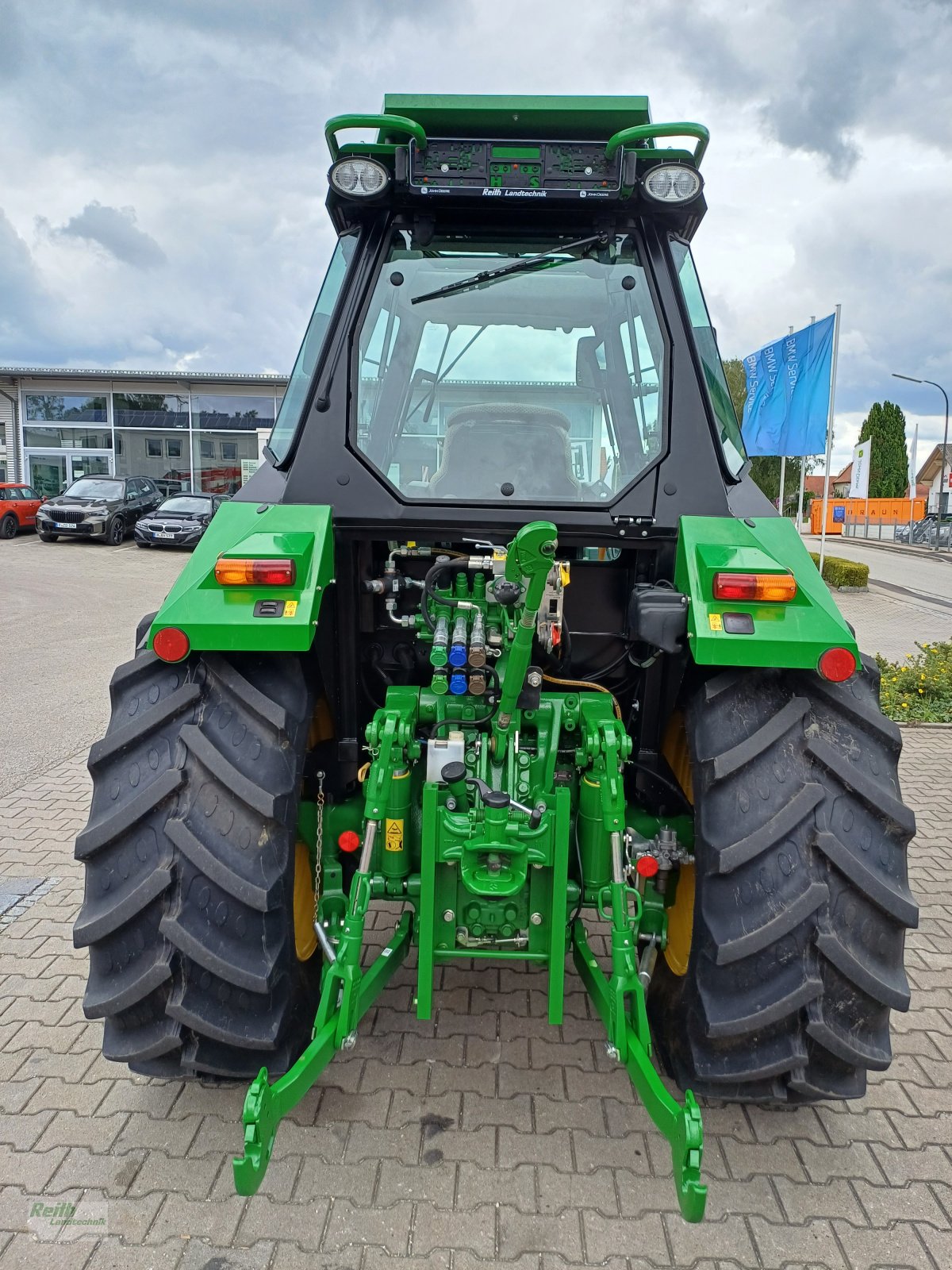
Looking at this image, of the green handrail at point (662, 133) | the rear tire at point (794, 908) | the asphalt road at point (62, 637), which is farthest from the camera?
the asphalt road at point (62, 637)

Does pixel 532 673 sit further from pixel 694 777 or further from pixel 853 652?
pixel 853 652

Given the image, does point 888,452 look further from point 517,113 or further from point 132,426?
point 517,113

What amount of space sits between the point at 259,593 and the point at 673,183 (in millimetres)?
1633

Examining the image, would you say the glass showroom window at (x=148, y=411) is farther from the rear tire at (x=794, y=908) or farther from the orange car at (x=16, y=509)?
the rear tire at (x=794, y=908)

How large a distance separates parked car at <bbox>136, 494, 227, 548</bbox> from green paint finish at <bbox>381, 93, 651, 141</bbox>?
18.0 m

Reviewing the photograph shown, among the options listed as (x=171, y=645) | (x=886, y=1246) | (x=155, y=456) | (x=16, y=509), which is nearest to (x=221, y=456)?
(x=155, y=456)

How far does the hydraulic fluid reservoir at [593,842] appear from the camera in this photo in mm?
2387

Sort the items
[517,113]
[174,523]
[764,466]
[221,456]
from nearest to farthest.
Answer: [517,113] < [174,523] < [221,456] < [764,466]

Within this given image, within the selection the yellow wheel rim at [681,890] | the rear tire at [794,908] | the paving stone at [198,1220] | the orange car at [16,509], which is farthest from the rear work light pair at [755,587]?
the orange car at [16,509]

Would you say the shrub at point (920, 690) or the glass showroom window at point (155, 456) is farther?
the glass showroom window at point (155, 456)

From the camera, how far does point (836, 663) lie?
210 centimetres

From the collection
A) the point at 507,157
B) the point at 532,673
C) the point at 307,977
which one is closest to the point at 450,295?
the point at 507,157

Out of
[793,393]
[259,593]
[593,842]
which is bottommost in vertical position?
[593,842]

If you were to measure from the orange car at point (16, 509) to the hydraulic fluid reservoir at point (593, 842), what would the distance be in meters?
22.4
